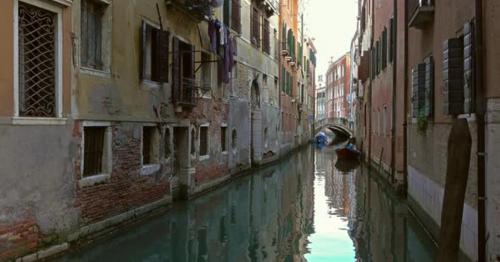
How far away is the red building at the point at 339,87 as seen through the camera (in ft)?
227

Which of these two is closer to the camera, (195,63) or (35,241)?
(35,241)

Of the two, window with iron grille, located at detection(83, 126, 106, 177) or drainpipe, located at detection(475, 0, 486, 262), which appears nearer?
drainpipe, located at detection(475, 0, 486, 262)

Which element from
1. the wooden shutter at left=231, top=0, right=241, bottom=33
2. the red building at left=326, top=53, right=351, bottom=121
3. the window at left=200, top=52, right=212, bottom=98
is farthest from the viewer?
the red building at left=326, top=53, right=351, bottom=121

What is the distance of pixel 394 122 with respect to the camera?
1641 centimetres

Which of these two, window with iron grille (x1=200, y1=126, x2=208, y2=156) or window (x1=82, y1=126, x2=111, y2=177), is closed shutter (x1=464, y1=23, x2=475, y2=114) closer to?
window (x1=82, y1=126, x2=111, y2=177)

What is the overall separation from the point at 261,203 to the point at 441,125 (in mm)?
6041

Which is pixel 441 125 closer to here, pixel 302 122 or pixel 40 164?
pixel 40 164

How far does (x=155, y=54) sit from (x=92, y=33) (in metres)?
2.30

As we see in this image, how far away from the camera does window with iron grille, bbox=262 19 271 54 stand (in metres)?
24.3

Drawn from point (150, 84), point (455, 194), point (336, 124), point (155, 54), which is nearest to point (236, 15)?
point (155, 54)

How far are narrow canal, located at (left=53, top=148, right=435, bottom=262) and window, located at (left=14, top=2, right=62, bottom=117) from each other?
6.83ft

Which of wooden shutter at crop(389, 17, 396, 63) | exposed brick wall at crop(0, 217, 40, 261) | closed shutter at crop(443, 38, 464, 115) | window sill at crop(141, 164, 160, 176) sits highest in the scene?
wooden shutter at crop(389, 17, 396, 63)

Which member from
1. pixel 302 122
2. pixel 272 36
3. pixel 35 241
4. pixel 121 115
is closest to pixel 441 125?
pixel 121 115

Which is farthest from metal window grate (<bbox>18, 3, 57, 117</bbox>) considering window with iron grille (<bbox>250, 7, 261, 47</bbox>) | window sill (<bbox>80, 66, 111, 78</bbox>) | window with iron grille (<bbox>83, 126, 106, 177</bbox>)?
window with iron grille (<bbox>250, 7, 261, 47</bbox>)
